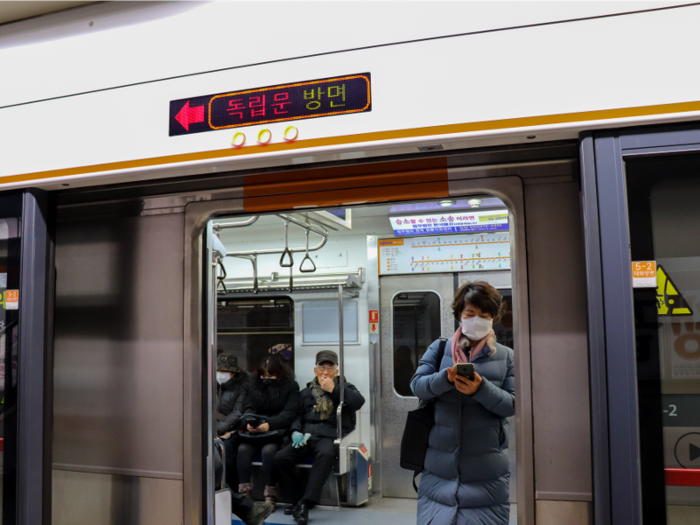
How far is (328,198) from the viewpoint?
7.98 feet

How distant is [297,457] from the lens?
6.50 meters

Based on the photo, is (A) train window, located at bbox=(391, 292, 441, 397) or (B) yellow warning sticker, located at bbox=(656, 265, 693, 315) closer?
(B) yellow warning sticker, located at bbox=(656, 265, 693, 315)

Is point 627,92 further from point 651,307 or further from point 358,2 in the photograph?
point 358,2

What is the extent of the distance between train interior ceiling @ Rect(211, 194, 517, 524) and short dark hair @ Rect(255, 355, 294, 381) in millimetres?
189

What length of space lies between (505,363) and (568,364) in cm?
85

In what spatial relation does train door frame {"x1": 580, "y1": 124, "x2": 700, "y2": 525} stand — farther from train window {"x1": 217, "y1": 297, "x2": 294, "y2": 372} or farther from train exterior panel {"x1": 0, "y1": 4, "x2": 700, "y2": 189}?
train window {"x1": 217, "y1": 297, "x2": 294, "y2": 372}

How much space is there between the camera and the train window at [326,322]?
22.3 feet

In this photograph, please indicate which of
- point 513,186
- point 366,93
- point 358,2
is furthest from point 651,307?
point 358,2

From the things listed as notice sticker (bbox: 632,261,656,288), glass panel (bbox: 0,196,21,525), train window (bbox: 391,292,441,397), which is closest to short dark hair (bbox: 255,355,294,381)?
train window (bbox: 391,292,441,397)

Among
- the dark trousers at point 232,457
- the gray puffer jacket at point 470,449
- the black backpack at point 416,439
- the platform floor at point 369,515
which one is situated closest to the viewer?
the gray puffer jacket at point 470,449

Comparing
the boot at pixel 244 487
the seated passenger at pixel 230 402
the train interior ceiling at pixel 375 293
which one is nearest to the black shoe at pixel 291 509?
the train interior ceiling at pixel 375 293

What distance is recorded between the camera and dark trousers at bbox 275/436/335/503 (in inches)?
246

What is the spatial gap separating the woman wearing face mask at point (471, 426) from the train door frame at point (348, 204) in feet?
2.05

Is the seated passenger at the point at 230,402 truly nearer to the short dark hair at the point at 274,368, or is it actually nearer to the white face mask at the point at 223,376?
the white face mask at the point at 223,376
